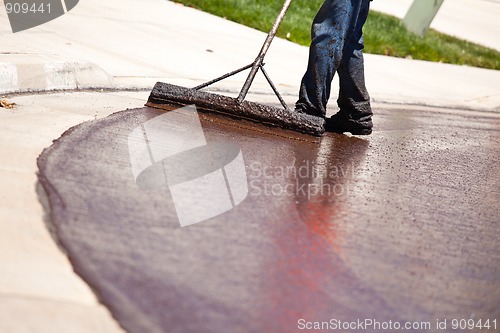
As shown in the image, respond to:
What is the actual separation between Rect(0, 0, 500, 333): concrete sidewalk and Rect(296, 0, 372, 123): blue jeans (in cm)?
101

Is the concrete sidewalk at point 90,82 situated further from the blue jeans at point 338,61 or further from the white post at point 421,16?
the white post at point 421,16

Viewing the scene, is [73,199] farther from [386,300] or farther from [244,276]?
[386,300]

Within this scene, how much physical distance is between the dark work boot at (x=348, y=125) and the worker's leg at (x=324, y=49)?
0.95 feet

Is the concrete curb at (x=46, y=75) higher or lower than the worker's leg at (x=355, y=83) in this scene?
lower

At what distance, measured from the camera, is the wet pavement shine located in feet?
8.97

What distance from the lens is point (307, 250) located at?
131 inches

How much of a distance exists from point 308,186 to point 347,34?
1726mm

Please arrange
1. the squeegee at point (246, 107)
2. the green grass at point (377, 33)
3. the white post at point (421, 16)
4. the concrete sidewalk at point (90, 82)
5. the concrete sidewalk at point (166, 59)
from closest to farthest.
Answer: the concrete sidewalk at point (90, 82), the squeegee at point (246, 107), the concrete sidewalk at point (166, 59), the green grass at point (377, 33), the white post at point (421, 16)

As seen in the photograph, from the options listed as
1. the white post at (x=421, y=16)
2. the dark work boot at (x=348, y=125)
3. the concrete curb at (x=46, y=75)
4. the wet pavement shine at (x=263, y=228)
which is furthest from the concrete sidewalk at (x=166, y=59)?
the white post at (x=421, y=16)

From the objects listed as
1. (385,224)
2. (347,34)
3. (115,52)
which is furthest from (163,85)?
(385,224)

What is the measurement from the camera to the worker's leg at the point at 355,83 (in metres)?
5.88

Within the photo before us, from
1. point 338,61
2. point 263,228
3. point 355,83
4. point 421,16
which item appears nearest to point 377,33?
point 421,16

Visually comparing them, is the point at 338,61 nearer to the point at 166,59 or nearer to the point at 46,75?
the point at 46,75

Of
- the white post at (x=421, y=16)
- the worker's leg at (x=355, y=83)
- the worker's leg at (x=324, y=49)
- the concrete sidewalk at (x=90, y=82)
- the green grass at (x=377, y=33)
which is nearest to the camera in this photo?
the concrete sidewalk at (x=90, y=82)
